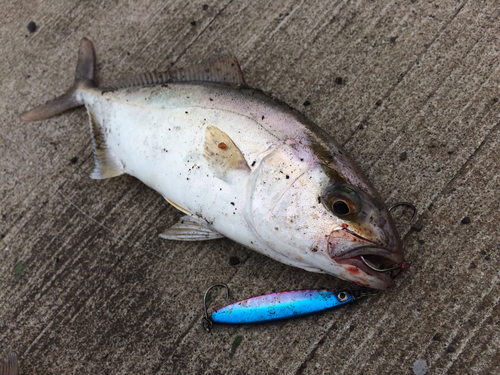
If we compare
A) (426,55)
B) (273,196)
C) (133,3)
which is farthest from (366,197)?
(133,3)

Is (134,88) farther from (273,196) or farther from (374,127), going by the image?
(374,127)

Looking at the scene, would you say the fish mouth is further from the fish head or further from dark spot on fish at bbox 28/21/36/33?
dark spot on fish at bbox 28/21/36/33

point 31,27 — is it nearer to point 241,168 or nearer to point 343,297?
point 241,168

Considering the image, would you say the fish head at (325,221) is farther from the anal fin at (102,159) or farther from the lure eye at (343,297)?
the anal fin at (102,159)

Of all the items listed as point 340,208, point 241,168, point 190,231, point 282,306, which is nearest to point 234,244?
point 190,231

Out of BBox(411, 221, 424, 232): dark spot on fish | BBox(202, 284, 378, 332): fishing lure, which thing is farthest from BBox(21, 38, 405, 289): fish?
BBox(411, 221, 424, 232): dark spot on fish

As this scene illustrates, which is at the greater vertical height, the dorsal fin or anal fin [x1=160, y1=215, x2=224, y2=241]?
the dorsal fin
